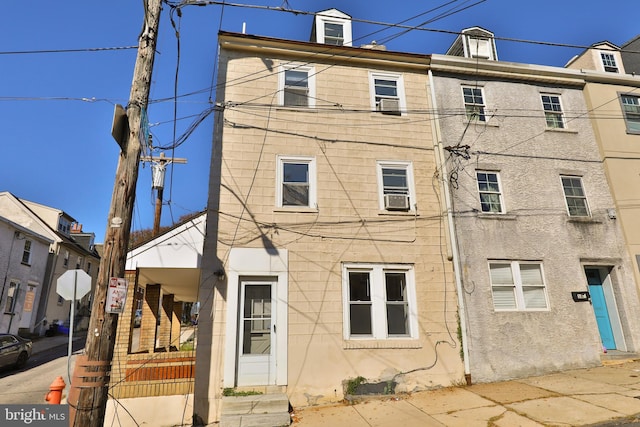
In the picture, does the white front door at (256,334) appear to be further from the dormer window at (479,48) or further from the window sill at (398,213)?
the dormer window at (479,48)

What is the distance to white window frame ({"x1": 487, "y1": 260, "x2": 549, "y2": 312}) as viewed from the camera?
30.8 ft

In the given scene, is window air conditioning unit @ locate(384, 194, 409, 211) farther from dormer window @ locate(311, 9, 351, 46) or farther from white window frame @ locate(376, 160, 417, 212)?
dormer window @ locate(311, 9, 351, 46)

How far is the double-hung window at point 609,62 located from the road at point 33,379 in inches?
745

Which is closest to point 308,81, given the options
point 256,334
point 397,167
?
point 397,167

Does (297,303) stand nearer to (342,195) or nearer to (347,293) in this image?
(347,293)

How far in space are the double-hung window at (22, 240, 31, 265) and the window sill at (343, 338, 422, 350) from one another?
2314 centimetres

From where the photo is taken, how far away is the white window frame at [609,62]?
12992 millimetres

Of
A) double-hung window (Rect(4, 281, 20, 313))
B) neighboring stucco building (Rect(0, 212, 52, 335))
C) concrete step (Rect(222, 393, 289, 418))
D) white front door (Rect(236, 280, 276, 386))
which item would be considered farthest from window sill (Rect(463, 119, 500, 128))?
double-hung window (Rect(4, 281, 20, 313))

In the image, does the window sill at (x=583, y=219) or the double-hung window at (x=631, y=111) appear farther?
the double-hung window at (x=631, y=111)

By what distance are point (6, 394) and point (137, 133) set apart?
1060 cm

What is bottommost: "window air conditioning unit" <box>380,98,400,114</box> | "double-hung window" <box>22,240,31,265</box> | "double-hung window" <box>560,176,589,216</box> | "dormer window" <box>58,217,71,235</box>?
"double-hung window" <box>560,176,589,216</box>

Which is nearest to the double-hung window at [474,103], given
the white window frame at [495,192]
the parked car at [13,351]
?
the white window frame at [495,192]

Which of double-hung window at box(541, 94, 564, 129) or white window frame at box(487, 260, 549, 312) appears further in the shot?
double-hung window at box(541, 94, 564, 129)

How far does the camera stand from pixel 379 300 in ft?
29.1
